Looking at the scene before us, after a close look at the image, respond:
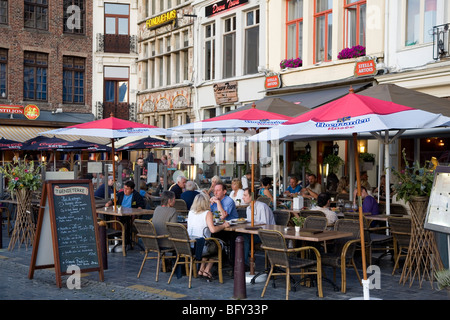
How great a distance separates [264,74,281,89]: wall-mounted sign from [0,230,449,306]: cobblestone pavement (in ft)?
37.0

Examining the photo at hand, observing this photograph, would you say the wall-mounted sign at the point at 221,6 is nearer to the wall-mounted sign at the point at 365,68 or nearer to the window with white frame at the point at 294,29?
the window with white frame at the point at 294,29

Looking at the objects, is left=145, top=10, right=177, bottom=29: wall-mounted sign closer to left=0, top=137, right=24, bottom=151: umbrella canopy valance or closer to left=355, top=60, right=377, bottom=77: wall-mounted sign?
left=0, top=137, right=24, bottom=151: umbrella canopy valance

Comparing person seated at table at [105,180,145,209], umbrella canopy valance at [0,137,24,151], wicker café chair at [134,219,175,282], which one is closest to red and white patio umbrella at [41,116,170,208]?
person seated at table at [105,180,145,209]

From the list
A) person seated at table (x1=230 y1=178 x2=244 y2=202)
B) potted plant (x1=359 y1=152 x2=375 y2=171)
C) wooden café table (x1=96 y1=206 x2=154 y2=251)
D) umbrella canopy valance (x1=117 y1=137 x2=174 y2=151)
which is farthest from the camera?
umbrella canopy valance (x1=117 y1=137 x2=174 y2=151)

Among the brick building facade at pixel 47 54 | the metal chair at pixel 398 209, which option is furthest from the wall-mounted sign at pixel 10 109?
the metal chair at pixel 398 209

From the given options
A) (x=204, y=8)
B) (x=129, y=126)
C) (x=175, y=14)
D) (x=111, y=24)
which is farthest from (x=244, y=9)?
(x=111, y=24)

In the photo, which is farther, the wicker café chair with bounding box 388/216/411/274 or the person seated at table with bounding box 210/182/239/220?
the person seated at table with bounding box 210/182/239/220

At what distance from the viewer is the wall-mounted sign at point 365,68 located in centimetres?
1750

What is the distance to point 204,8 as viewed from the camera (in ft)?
86.5

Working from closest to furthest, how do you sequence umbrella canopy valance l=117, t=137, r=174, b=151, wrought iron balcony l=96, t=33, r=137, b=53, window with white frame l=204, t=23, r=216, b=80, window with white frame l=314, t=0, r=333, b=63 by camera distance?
window with white frame l=314, t=0, r=333, b=63 < umbrella canopy valance l=117, t=137, r=174, b=151 < window with white frame l=204, t=23, r=216, b=80 < wrought iron balcony l=96, t=33, r=137, b=53

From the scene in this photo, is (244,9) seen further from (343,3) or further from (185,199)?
(185,199)

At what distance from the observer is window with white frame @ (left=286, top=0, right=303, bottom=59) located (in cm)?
2116

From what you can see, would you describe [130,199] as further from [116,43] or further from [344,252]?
[116,43]

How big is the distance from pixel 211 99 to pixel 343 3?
8.26 m
